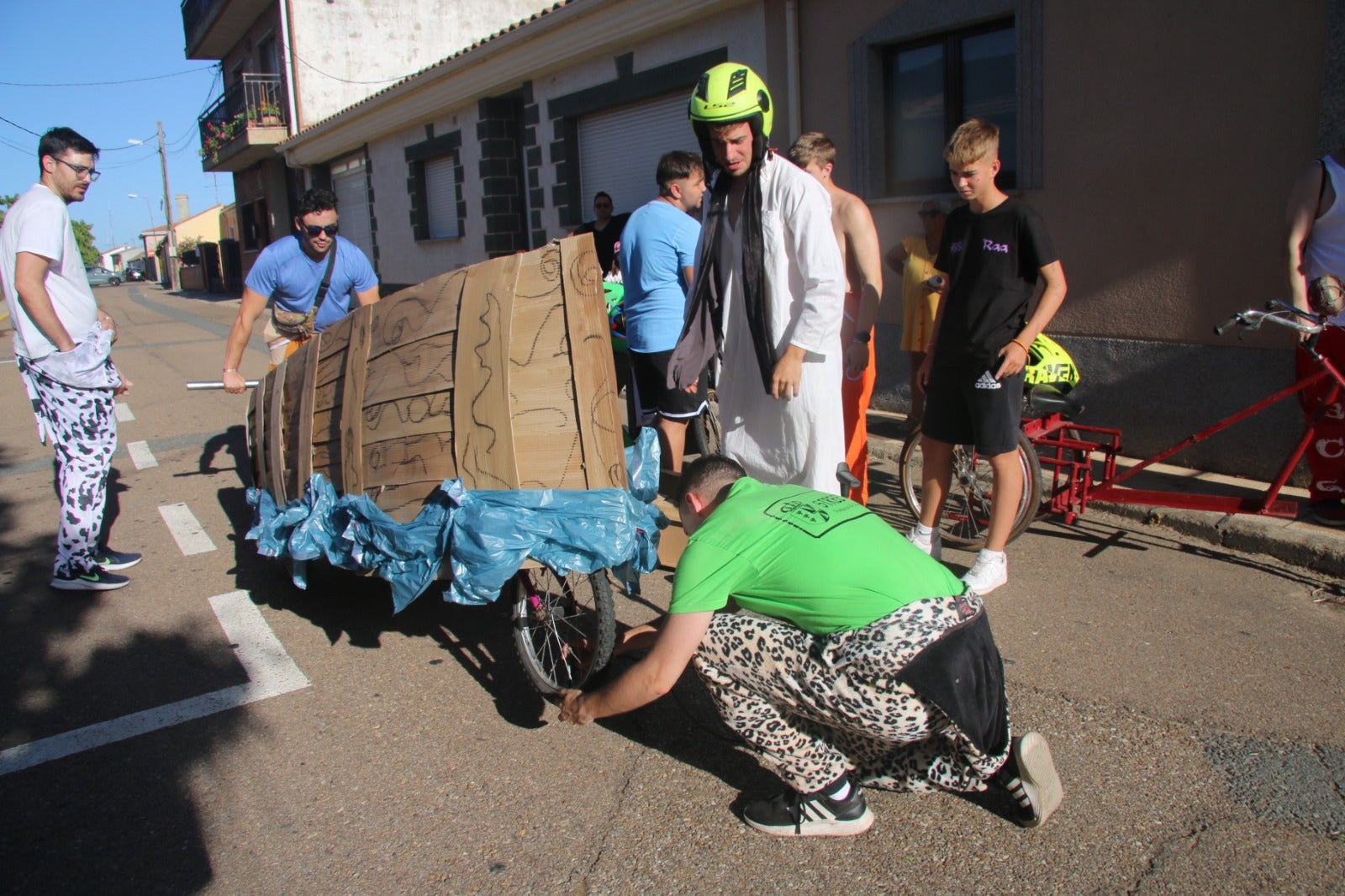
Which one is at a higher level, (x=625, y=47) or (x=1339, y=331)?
(x=625, y=47)

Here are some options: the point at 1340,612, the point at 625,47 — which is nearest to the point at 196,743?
the point at 1340,612

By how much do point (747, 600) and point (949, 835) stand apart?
819 mm

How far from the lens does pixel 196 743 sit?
317 cm

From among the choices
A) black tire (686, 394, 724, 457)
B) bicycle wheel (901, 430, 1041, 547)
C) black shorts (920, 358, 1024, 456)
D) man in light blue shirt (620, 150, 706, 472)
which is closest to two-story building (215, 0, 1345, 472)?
bicycle wheel (901, 430, 1041, 547)

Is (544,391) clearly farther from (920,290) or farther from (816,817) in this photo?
(920,290)

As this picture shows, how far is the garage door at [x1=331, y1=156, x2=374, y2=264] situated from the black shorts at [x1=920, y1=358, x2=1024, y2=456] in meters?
17.2

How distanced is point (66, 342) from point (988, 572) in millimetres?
4178

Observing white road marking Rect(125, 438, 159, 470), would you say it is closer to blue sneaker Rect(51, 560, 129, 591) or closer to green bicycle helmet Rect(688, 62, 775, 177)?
blue sneaker Rect(51, 560, 129, 591)

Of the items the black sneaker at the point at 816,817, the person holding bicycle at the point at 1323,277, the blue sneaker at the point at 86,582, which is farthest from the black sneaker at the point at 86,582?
the person holding bicycle at the point at 1323,277

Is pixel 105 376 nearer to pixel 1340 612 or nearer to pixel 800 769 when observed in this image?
pixel 800 769

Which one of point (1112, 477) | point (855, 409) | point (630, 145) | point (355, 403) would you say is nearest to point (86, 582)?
point (355, 403)

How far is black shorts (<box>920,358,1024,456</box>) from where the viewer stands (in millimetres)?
3852

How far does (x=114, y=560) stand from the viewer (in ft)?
16.0

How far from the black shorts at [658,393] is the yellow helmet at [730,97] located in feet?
6.05
